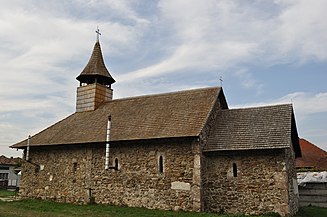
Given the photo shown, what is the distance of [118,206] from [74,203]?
3390 mm

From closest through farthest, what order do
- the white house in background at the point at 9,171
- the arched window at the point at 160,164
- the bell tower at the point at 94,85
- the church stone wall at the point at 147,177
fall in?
the church stone wall at the point at 147,177
the arched window at the point at 160,164
the bell tower at the point at 94,85
the white house in background at the point at 9,171

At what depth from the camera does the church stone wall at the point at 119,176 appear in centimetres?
1759

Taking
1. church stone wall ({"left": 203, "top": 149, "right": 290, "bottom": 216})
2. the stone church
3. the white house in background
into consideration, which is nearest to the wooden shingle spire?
the stone church

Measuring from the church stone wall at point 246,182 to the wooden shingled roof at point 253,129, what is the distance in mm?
411

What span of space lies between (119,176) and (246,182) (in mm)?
6884

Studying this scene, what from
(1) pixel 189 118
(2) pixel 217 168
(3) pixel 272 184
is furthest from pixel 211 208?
(1) pixel 189 118

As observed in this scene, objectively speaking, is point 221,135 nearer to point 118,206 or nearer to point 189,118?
point 189,118

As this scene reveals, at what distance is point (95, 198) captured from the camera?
65.7 ft

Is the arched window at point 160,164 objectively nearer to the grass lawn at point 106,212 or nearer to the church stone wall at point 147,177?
the church stone wall at point 147,177

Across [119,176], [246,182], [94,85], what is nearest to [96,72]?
[94,85]

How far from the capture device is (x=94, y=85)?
2598 centimetres

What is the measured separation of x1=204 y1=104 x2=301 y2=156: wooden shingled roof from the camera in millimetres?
16672

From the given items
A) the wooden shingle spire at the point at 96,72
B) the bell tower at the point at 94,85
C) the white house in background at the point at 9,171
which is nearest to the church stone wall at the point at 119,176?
the bell tower at the point at 94,85

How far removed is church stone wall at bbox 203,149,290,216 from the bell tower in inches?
436
